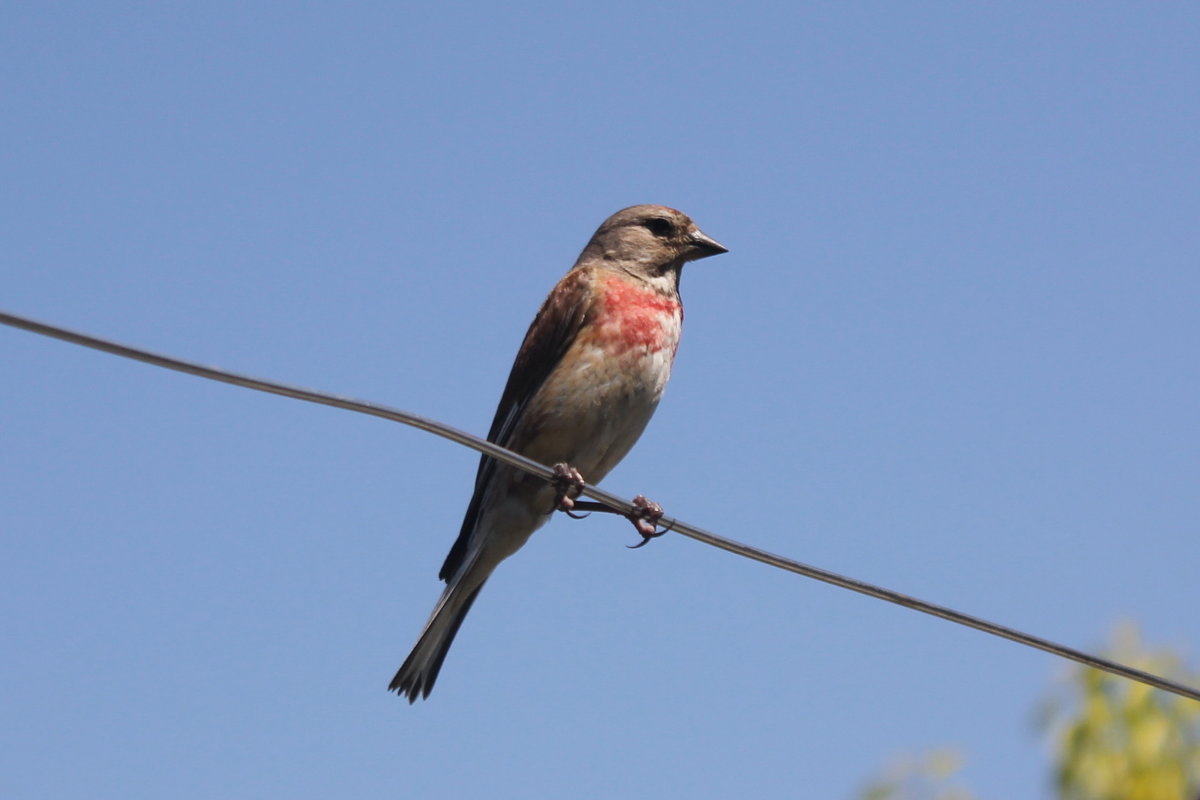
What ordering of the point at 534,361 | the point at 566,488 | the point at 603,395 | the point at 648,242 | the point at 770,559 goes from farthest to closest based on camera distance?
the point at 648,242
the point at 534,361
the point at 603,395
the point at 566,488
the point at 770,559

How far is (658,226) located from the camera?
22.6 ft

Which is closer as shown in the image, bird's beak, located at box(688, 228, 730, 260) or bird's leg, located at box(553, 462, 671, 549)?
bird's leg, located at box(553, 462, 671, 549)

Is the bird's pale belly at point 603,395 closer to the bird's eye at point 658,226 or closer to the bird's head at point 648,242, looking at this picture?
the bird's head at point 648,242

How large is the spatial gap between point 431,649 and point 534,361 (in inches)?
49.0

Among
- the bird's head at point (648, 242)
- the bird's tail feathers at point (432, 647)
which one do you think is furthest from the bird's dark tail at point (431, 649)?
the bird's head at point (648, 242)

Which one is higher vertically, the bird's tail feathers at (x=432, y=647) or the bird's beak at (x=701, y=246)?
the bird's beak at (x=701, y=246)

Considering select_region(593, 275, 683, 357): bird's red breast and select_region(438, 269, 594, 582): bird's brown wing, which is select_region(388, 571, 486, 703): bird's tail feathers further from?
select_region(593, 275, 683, 357): bird's red breast

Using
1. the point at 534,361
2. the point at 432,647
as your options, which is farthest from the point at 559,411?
the point at 432,647

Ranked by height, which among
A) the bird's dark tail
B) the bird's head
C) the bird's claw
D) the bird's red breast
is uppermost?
the bird's head

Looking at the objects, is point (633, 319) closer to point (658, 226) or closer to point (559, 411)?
point (559, 411)

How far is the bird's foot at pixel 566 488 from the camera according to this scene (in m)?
5.46

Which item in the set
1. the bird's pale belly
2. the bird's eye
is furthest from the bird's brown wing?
the bird's eye

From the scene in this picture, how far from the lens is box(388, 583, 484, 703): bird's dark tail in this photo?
6.04 m

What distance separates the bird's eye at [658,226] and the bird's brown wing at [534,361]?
20.4 inches
